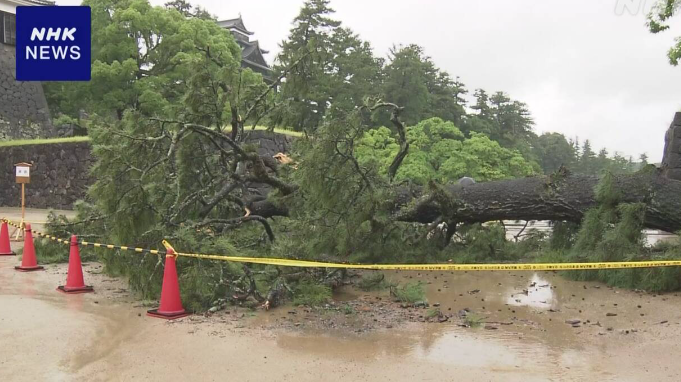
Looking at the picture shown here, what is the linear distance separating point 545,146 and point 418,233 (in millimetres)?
44552

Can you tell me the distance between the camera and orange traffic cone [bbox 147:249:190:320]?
5008 mm

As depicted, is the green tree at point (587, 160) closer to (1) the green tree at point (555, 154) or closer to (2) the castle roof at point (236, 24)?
(1) the green tree at point (555, 154)

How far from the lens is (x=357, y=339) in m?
4.40

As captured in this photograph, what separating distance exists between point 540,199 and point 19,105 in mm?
23977

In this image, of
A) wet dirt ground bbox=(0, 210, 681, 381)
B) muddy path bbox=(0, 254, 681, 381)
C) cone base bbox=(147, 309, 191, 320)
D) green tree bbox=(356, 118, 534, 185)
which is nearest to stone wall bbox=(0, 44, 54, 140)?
green tree bbox=(356, 118, 534, 185)

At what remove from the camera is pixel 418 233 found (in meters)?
7.63

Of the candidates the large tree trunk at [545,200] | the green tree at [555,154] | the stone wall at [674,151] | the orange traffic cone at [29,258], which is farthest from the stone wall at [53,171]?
the green tree at [555,154]

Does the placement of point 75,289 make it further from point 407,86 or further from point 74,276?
point 407,86

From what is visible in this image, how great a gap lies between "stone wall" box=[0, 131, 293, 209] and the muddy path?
12720 mm

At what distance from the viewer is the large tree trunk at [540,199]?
6582mm

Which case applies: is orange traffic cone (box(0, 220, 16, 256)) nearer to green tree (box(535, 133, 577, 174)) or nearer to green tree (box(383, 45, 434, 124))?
green tree (box(383, 45, 434, 124))

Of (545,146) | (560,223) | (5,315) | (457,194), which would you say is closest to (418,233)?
(457,194)

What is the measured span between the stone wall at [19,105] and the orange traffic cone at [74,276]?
66.5 feet

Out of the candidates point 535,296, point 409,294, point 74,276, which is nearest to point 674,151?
point 535,296
